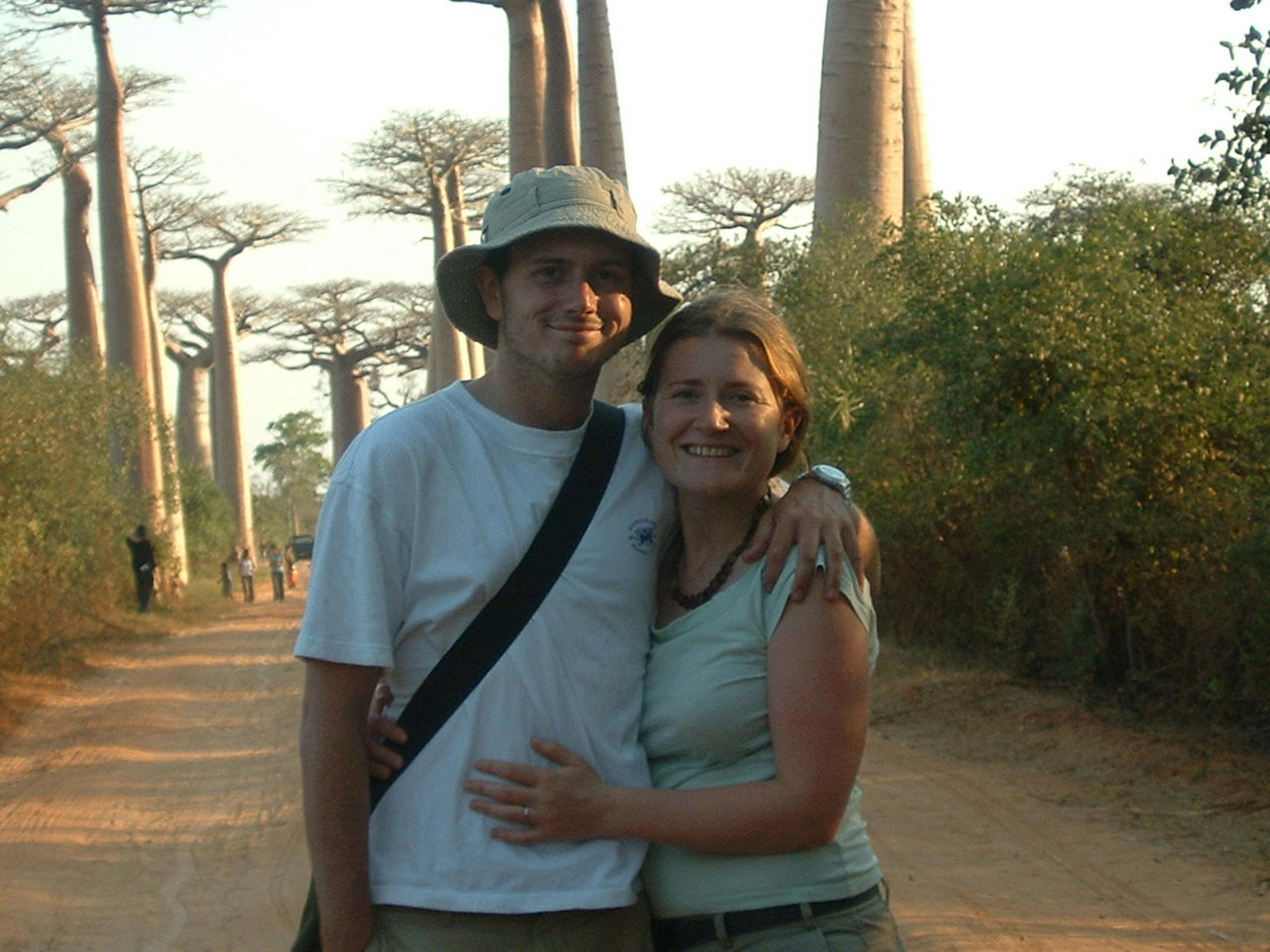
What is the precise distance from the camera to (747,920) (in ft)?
6.81

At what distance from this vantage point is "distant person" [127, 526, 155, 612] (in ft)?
71.4

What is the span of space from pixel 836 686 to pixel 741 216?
112 feet

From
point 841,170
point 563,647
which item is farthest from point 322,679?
point 841,170

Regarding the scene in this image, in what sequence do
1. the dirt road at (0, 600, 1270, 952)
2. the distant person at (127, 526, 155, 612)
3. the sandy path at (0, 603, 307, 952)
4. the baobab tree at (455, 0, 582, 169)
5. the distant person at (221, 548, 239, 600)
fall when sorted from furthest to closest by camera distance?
1. the distant person at (221, 548, 239, 600)
2. the distant person at (127, 526, 155, 612)
3. the baobab tree at (455, 0, 582, 169)
4. the sandy path at (0, 603, 307, 952)
5. the dirt road at (0, 600, 1270, 952)

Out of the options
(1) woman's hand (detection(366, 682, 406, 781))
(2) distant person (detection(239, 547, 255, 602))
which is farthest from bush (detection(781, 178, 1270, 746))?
(2) distant person (detection(239, 547, 255, 602))

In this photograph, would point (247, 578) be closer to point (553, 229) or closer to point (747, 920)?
point (553, 229)

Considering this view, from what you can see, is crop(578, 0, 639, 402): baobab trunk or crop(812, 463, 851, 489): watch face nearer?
crop(812, 463, 851, 489): watch face

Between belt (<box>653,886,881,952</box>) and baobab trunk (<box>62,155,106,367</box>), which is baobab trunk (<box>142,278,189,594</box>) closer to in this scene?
baobab trunk (<box>62,155,106,367</box>)

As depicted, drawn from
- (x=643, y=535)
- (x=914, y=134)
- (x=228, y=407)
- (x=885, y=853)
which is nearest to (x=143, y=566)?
(x=914, y=134)

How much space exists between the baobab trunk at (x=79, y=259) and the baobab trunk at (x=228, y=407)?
14015mm

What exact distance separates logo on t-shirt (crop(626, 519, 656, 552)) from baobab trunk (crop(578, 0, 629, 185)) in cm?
1252

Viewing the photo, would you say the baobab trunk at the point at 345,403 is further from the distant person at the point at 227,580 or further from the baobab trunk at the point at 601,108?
the baobab trunk at the point at 601,108

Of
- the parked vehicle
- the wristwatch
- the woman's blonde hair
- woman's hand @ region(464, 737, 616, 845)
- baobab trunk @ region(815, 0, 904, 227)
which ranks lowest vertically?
woman's hand @ region(464, 737, 616, 845)

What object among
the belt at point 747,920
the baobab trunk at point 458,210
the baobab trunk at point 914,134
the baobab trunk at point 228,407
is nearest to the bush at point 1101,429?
the belt at point 747,920
